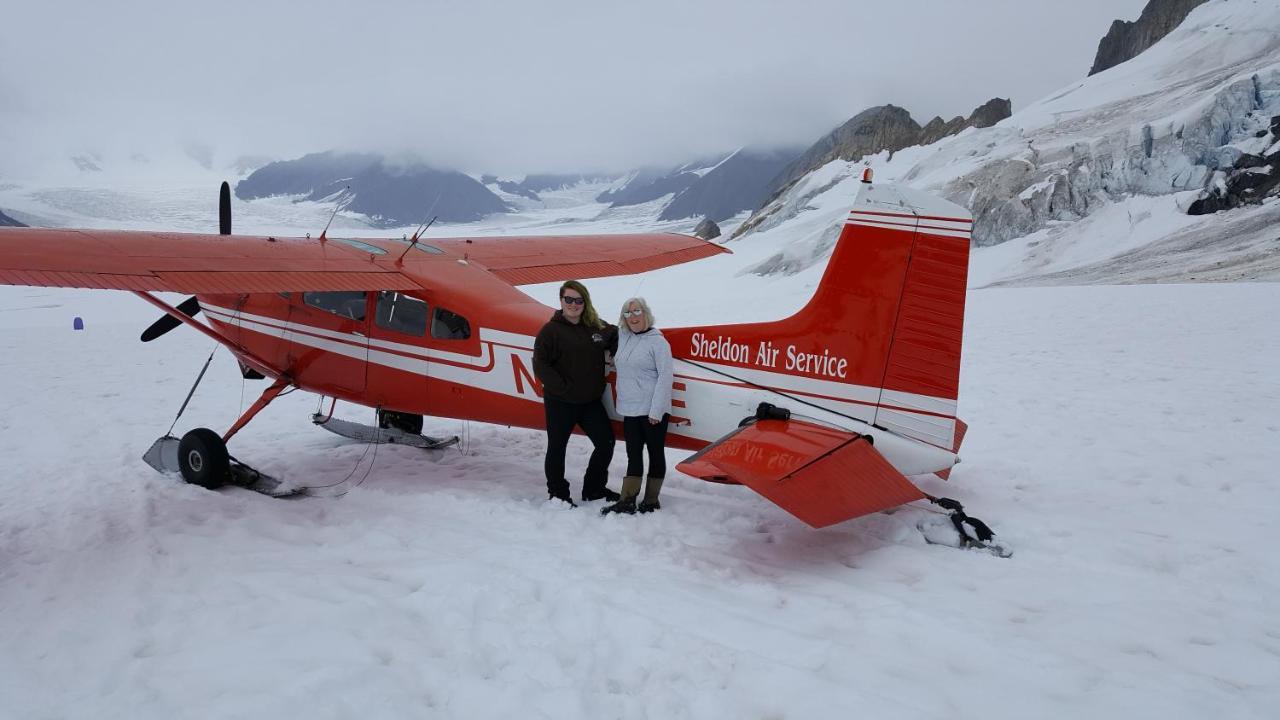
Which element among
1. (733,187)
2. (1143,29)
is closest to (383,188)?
(733,187)

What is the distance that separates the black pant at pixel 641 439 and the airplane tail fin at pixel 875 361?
0.73 metres

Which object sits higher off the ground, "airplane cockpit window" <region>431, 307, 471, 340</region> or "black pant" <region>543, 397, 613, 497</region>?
"airplane cockpit window" <region>431, 307, 471, 340</region>

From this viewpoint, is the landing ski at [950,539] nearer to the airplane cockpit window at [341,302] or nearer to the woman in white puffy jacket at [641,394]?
the woman in white puffy jacket at [641,394]

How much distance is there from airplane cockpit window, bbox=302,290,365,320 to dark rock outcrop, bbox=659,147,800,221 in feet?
264

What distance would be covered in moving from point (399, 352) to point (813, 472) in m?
3.76

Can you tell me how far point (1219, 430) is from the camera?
18.3 feet

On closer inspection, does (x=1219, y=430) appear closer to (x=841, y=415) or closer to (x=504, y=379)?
(x=841, y=415)

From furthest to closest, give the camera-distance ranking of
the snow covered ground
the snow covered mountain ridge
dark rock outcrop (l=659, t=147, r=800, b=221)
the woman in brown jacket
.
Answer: dark rock outcrop (l=659, t=147, r=800, b=221)
the snow covered mountain ridge
the woman in brown jacket
the snow covered ground

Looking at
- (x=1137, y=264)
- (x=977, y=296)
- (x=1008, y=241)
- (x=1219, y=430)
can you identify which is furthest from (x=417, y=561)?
(x=1008, y=241)

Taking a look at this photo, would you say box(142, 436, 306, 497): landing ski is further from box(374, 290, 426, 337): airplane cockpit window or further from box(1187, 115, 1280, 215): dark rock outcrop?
box(1187, 115, 1280, 215): dark rock outcrop

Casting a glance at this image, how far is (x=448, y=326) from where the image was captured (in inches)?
210

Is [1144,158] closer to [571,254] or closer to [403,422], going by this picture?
[571,254]

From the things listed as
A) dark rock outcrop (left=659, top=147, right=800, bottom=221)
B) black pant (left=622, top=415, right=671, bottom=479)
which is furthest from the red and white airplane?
dark rock outcrop (left=659, top=147, right=800, bottom=221)

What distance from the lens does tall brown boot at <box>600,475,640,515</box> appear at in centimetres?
466
